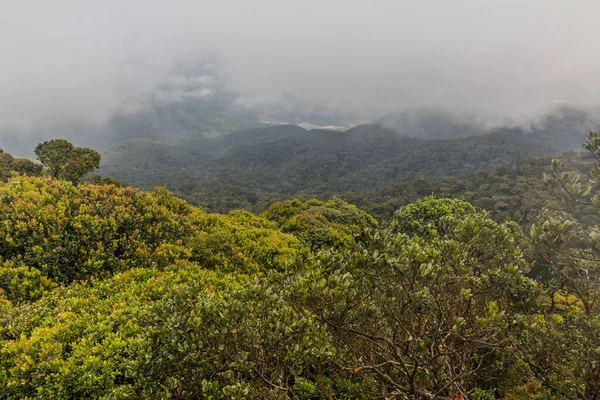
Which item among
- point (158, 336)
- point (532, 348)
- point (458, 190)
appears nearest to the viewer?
point (158, 336)

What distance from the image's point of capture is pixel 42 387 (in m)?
4.06

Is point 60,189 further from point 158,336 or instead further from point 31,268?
point 158,336

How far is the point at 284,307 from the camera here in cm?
372

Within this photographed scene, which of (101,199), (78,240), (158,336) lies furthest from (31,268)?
(158,336)

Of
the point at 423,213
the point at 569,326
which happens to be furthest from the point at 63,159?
the point at 569,326

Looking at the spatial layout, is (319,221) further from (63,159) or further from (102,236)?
(63,159)

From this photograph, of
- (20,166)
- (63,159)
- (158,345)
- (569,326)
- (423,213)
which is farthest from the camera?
(20,166)

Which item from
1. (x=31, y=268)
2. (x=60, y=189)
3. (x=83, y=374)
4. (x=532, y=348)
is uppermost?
(x=60, y=189)

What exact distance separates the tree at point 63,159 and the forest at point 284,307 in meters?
17.5

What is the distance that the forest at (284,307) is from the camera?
349 cm

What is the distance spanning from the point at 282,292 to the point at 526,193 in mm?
84836

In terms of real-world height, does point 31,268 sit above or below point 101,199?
below

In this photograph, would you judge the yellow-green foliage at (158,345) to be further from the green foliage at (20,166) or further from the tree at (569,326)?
the green foliage at (20,166)

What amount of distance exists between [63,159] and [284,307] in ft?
91.1
